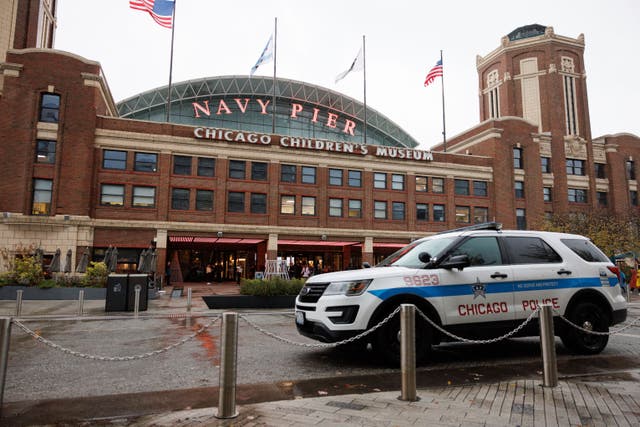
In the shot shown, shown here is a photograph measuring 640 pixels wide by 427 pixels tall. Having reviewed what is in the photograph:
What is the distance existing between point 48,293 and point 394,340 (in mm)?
17992

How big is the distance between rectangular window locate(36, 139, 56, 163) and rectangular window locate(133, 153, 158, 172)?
17.6 ft

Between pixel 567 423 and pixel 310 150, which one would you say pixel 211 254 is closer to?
pixel 310 150

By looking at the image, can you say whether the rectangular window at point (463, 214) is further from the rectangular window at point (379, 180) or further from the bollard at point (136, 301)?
the bollard at point (136, 301)

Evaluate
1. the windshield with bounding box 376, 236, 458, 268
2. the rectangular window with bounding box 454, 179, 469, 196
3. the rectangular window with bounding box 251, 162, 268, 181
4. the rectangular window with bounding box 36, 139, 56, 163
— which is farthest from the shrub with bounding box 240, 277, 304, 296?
the rectangular window with bounding box 454, 179, 469, 196

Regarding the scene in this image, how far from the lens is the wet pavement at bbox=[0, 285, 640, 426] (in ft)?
13.1

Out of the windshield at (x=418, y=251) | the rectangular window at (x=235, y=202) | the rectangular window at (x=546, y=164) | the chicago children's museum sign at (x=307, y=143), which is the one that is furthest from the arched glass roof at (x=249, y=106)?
the windshield at (x=418, y=251)

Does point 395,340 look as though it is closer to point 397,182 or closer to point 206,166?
point 206,166

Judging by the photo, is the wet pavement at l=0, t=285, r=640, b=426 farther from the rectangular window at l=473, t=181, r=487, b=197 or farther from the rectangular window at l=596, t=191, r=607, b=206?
the rectangular window at l=596, t=191, r=607, b=206

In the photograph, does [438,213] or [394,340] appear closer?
[394,340]

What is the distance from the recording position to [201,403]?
4.57m

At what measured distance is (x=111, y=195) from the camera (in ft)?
102

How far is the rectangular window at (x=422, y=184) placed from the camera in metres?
39.7

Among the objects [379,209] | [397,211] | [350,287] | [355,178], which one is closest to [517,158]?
[397,211]

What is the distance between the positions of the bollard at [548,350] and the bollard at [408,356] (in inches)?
71.7
